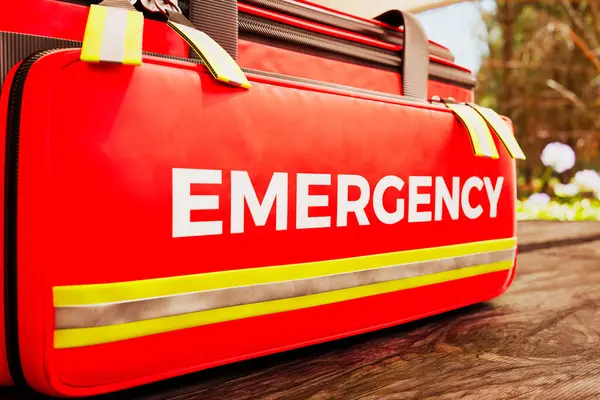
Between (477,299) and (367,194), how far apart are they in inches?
10.8

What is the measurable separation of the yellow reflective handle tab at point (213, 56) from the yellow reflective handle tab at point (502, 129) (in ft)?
1.26

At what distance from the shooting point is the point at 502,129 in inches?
27.2

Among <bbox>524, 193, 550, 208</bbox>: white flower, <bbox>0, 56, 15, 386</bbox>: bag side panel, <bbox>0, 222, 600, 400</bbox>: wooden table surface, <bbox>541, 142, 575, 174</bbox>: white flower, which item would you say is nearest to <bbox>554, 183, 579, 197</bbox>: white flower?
<bbox>541, 142, 575, 174</bbox>: white flower

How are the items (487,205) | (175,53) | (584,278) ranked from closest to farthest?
(175,53) < (487,205) < (584,278)

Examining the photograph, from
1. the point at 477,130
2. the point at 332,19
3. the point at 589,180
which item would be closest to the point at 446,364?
the point at 477,130

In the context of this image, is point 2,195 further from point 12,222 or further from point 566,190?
point 566,190

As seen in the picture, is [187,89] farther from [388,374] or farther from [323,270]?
[388,374]

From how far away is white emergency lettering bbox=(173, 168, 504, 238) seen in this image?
1.37 feet

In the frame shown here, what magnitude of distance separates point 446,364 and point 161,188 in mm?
335

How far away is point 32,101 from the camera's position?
0.37 metres

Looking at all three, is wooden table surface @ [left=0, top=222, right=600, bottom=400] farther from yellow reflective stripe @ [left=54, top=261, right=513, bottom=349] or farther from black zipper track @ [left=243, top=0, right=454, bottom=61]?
black zipper track @ [left=243, top=0, right=454, bottom=61]

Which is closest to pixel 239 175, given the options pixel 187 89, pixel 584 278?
pixel 187 89

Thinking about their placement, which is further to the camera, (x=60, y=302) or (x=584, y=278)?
(x=584, y=278)

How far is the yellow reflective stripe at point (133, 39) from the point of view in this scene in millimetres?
382
